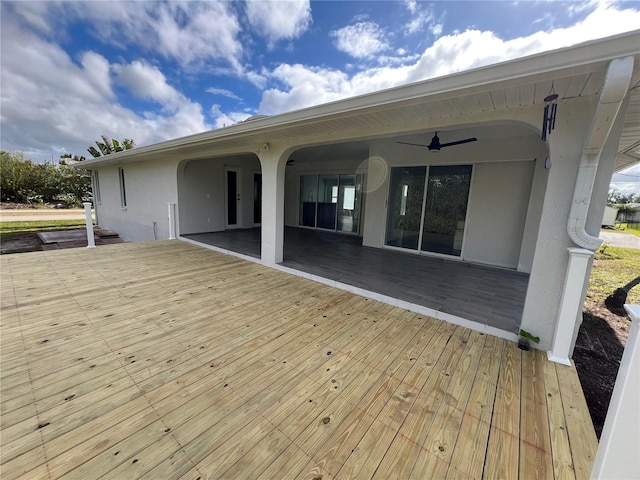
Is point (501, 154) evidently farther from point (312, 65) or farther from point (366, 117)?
point (312, 65)

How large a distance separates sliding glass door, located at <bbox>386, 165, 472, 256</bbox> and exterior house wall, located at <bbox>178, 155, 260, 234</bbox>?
17.5 ft

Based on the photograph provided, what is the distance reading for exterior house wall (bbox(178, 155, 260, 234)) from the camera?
7557mm

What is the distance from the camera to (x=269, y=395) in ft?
5.94

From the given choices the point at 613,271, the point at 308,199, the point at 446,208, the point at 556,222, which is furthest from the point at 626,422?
the point at 308,199

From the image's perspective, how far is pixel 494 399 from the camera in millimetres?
1866

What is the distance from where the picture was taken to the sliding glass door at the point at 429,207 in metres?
5.52

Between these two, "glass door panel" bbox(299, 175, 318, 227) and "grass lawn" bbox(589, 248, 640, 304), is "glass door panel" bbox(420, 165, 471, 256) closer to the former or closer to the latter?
"grass lawn" bbox(589, 248, 640, 304)

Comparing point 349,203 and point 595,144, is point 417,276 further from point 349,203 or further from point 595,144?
point 349,203

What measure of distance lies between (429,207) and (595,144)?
377cm

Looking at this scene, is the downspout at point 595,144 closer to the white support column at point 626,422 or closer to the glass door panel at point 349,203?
the white support column at point 626,422

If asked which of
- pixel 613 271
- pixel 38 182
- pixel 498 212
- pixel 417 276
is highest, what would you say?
pixel 38 182

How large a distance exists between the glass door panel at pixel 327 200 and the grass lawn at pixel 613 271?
667cm

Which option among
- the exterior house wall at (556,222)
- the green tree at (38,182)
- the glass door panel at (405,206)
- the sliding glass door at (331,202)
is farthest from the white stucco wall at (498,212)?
the green tree at (38,182)

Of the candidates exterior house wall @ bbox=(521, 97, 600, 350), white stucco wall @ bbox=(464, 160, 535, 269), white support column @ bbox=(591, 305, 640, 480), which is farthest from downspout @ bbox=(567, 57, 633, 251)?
white stucco wall @ bbox=(464, 160, 535, 269)
